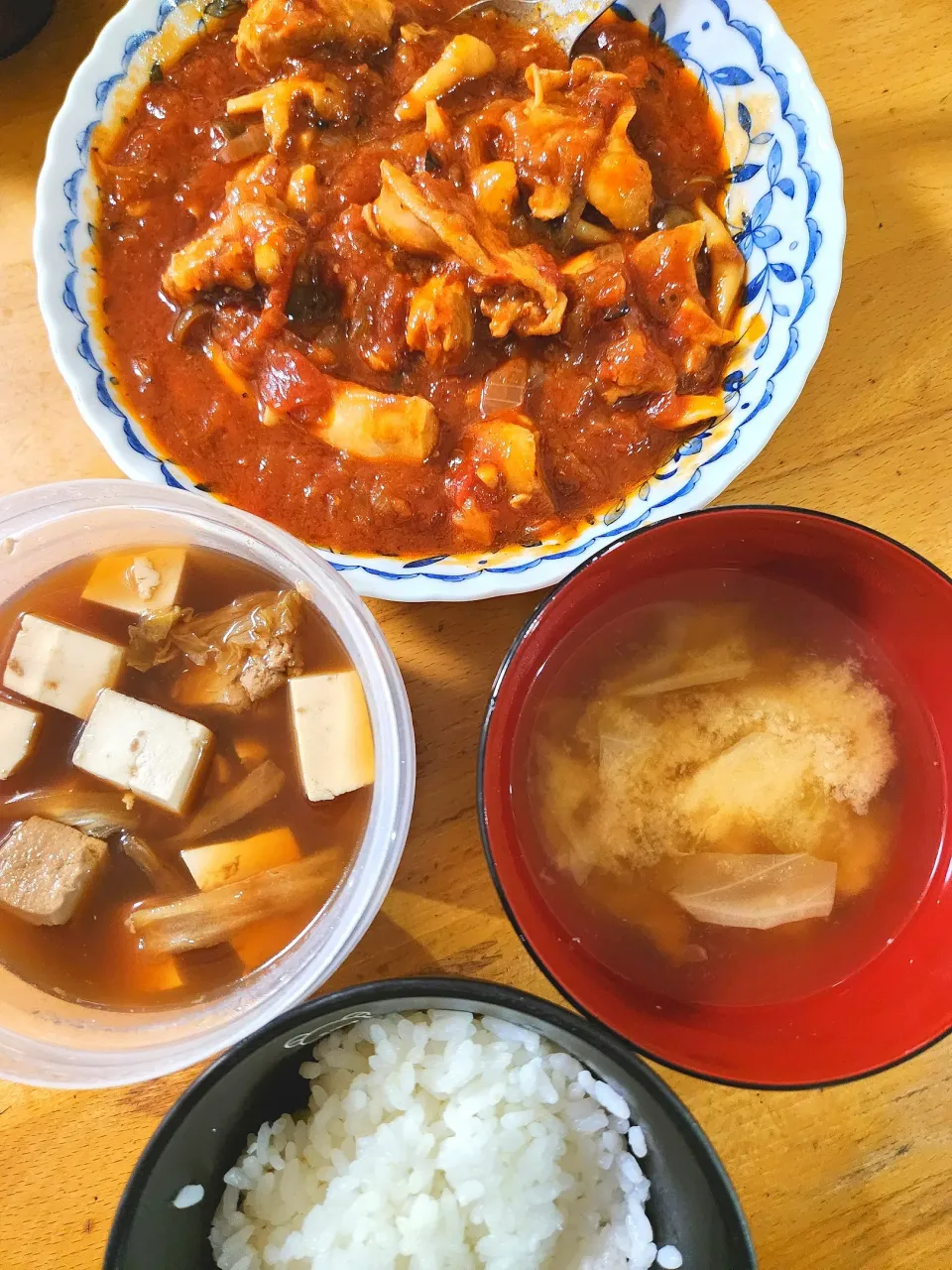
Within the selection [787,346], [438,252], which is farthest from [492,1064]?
[438,252]

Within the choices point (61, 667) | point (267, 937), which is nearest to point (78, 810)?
point (61, 667)

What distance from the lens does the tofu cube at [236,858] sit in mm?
1283

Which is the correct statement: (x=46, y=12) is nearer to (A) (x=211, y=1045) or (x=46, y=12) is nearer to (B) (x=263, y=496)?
(B) (x=263, y=496)

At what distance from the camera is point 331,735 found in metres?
1.26

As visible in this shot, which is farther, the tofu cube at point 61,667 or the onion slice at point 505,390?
the onion slice at point 505,390

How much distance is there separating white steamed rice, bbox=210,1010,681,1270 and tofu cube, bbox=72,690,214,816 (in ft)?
1.51

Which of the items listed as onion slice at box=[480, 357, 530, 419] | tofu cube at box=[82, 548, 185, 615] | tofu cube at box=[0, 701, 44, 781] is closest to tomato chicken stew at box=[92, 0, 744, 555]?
onion slice at box=[480, 357, 530, 419]

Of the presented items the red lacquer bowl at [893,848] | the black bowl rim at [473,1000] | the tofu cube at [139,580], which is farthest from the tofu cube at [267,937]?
the tofu cube at [139,580]

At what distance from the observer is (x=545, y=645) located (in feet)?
4.05

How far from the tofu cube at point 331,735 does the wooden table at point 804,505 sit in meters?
0.26

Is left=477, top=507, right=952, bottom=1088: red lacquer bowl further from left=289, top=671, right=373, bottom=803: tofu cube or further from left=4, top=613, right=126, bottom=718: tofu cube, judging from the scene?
left=4, top=613, right=126, bottom=718: tofu cube

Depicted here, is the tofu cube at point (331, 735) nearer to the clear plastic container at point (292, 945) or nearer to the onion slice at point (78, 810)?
the clear plastic container at point (292, 945)

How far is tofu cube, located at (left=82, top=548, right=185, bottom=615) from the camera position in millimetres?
1336

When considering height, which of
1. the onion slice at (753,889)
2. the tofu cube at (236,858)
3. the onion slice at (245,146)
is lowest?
the onion slice at (753,889)
